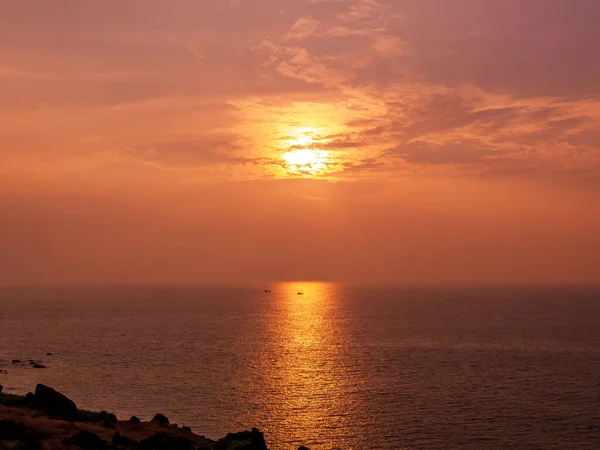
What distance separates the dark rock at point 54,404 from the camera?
2140 inches

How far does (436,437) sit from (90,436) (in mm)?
43711

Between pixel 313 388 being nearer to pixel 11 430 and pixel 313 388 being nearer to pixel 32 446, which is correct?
pixel 11 430

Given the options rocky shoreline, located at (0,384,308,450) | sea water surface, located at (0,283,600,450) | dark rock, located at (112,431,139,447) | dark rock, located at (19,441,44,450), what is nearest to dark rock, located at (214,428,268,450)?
rocky shoreline, located at (0,384,308,450)

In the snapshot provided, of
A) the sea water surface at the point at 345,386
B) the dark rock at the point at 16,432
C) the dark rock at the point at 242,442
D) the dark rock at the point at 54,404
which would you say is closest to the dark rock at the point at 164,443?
the dark rock at the point at 242,442

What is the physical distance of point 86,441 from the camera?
44.1 m

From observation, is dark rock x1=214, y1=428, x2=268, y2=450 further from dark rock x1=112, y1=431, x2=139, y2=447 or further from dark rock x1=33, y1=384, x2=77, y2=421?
dark rock x1=33, y1=384, x2=77, y2=421

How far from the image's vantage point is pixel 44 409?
2160 inches

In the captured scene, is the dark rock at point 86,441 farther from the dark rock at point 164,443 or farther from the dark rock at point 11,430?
the dark rock at point 164,443

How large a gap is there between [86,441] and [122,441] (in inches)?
164

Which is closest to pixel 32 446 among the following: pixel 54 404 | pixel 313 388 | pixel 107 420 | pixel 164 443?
pixel 164 443

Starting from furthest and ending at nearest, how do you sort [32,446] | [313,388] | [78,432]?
[313,388]
[78,432]
[32,446]

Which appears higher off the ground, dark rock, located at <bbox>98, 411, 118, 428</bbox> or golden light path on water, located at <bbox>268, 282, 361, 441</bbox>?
golden light path on water, located at <bbox>268, 282, 361, 441</bbox>

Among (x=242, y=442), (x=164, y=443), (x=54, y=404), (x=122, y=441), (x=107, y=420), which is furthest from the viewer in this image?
(x=107, y=420)

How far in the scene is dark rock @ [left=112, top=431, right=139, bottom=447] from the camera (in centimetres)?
4712
